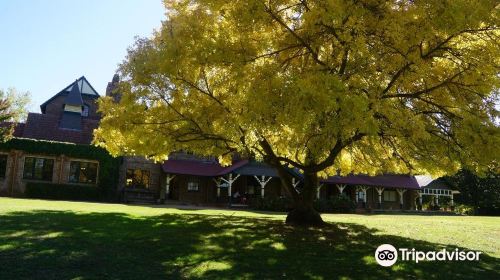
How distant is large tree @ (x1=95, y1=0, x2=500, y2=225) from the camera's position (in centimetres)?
899

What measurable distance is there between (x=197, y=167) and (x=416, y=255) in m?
26.5

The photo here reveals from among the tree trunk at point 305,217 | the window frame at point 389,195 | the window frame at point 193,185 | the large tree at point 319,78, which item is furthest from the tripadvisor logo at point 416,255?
the window frame at point 389,195

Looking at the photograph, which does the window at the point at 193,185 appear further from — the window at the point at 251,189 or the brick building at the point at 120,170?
the window at the point at 251,189

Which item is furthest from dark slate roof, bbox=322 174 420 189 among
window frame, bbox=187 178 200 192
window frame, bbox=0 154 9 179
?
window frame, bbox=0 154 9 179

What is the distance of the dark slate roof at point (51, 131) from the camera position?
34.2 meters

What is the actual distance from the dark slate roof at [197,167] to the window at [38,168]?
27.4 ft

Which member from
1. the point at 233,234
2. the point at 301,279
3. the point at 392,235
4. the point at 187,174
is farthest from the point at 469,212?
the point at 301,279

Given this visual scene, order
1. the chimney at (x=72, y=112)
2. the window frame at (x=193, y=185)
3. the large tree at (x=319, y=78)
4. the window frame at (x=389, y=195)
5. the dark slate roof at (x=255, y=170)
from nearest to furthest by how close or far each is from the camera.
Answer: the large tree at (x=319, y=78)
the dark slate roof at (x=255, y=170)
the window frame at (x=193, y=185)
the chimney at (x=72, y=112)
the window frame at (x=389, y=195)

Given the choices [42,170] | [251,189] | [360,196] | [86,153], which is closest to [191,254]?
[86,153]

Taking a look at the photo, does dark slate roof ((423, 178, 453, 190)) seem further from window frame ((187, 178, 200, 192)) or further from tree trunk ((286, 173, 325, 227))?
tree trunk ((286, 173, 325, 227))

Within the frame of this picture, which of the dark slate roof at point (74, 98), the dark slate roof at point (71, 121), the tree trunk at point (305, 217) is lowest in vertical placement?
the tree trunk at point (305, 217)

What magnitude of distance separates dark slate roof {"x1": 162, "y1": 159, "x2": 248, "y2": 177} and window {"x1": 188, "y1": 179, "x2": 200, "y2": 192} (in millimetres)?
1245

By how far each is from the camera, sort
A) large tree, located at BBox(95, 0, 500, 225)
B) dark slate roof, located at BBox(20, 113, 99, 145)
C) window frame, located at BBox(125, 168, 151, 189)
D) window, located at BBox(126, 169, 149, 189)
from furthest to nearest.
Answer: window, located at BBox(126, 169, 149, 189) < window frame, located at BBox(125, 168, 151, 189) < dark slate roof, located at BBox(20, 113, 99, 145) < large tree, located at BBox(95, 0, 500, 225)

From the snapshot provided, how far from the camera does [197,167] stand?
116 ft
